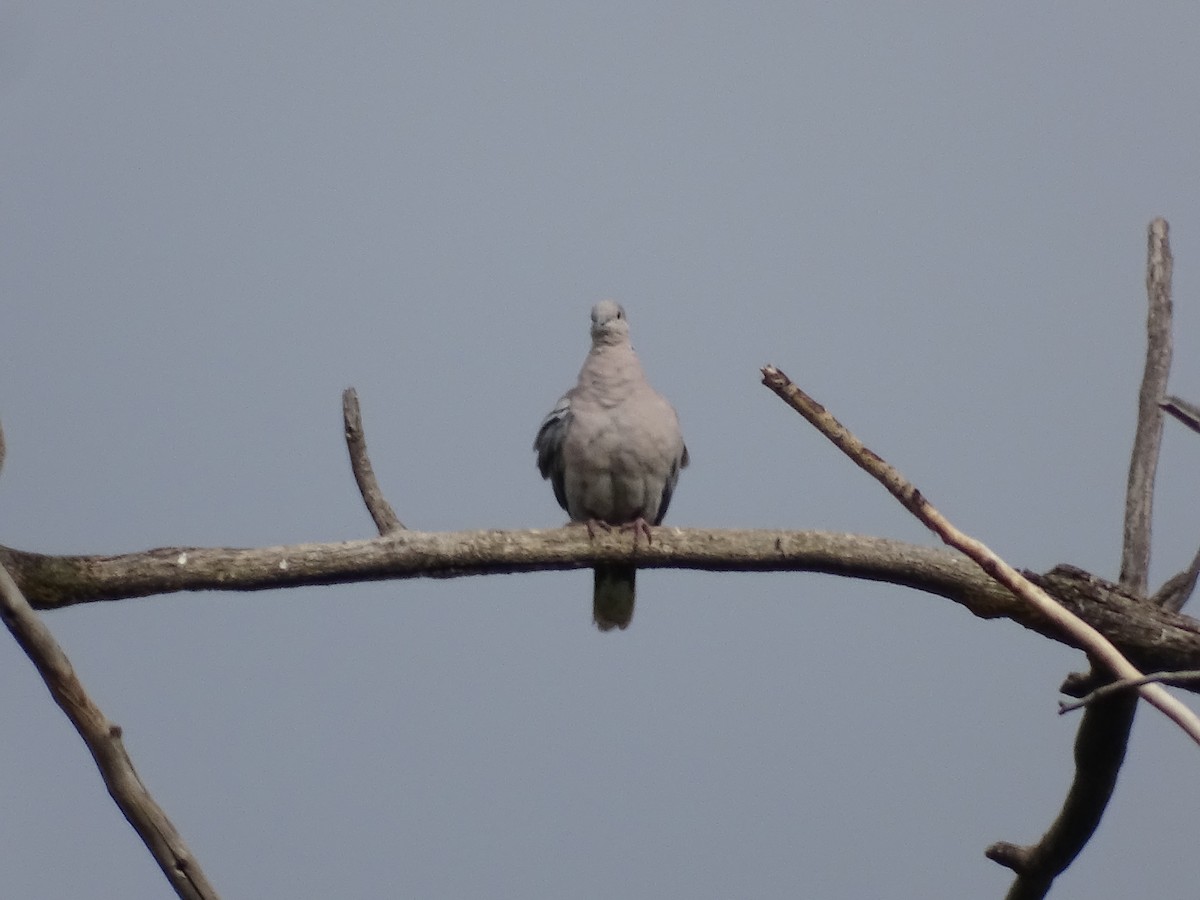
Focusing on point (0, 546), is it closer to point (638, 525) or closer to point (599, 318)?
point (638, 525)

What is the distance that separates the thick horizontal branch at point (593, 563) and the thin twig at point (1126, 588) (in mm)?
193

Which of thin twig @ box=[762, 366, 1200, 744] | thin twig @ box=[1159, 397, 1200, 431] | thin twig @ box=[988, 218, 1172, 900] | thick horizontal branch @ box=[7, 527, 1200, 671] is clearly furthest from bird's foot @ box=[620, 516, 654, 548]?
thin twig @ box=[1159, 397, 1200, 431]

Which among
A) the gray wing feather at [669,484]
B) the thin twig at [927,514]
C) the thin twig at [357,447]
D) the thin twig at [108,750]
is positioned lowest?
the thin twig at [108,750]

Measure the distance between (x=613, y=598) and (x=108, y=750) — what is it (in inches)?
→ 124

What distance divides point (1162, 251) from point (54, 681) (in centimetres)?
347

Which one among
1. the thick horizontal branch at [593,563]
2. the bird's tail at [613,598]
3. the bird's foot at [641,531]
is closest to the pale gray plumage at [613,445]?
the bird's tail at [613,598]

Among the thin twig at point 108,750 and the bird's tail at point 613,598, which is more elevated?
the bird's tail at point 613,598

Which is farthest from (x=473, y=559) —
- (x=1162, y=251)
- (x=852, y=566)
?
(x=1162, y=251)

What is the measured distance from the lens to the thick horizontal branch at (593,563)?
13.1 ft

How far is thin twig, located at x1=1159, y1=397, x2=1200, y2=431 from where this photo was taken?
3.02m

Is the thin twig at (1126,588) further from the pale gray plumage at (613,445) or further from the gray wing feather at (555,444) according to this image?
the gray wing feather at (555,444)

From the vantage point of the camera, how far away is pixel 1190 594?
169 inches

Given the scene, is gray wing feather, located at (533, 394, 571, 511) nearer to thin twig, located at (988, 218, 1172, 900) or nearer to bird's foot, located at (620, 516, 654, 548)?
bird's foot, located at (620, 516, 654, 548)

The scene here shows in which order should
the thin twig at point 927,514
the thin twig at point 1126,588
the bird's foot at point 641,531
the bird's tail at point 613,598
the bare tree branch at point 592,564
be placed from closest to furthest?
the thin twig at point 927,514, the bare tree branch at point 592,564, the thin twig at point 1126,588, the bird's foot at point 641,531, the bird's tail at point 613,598
